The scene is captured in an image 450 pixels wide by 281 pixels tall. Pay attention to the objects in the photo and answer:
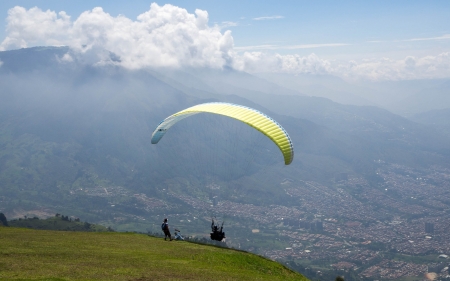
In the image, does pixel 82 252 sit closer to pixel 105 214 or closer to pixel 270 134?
pixel 270 134

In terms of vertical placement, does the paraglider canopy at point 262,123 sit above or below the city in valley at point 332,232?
above

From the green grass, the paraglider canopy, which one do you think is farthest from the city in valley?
the green grass

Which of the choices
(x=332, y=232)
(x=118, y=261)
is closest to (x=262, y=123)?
(x=118, y=261)

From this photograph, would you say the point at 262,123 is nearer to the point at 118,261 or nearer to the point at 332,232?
the point at 118,261

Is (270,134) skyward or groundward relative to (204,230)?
skyward

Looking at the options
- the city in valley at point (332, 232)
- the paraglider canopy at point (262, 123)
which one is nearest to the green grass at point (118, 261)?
the paraglider canopy at point (262, 123)

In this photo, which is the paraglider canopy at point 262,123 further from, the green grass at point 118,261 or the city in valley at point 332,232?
the city in valley at point 332,232

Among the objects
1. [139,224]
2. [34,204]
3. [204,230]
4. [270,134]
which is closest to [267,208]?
[204,230]

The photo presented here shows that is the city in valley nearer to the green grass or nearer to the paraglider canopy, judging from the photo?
the paraglider canopy
